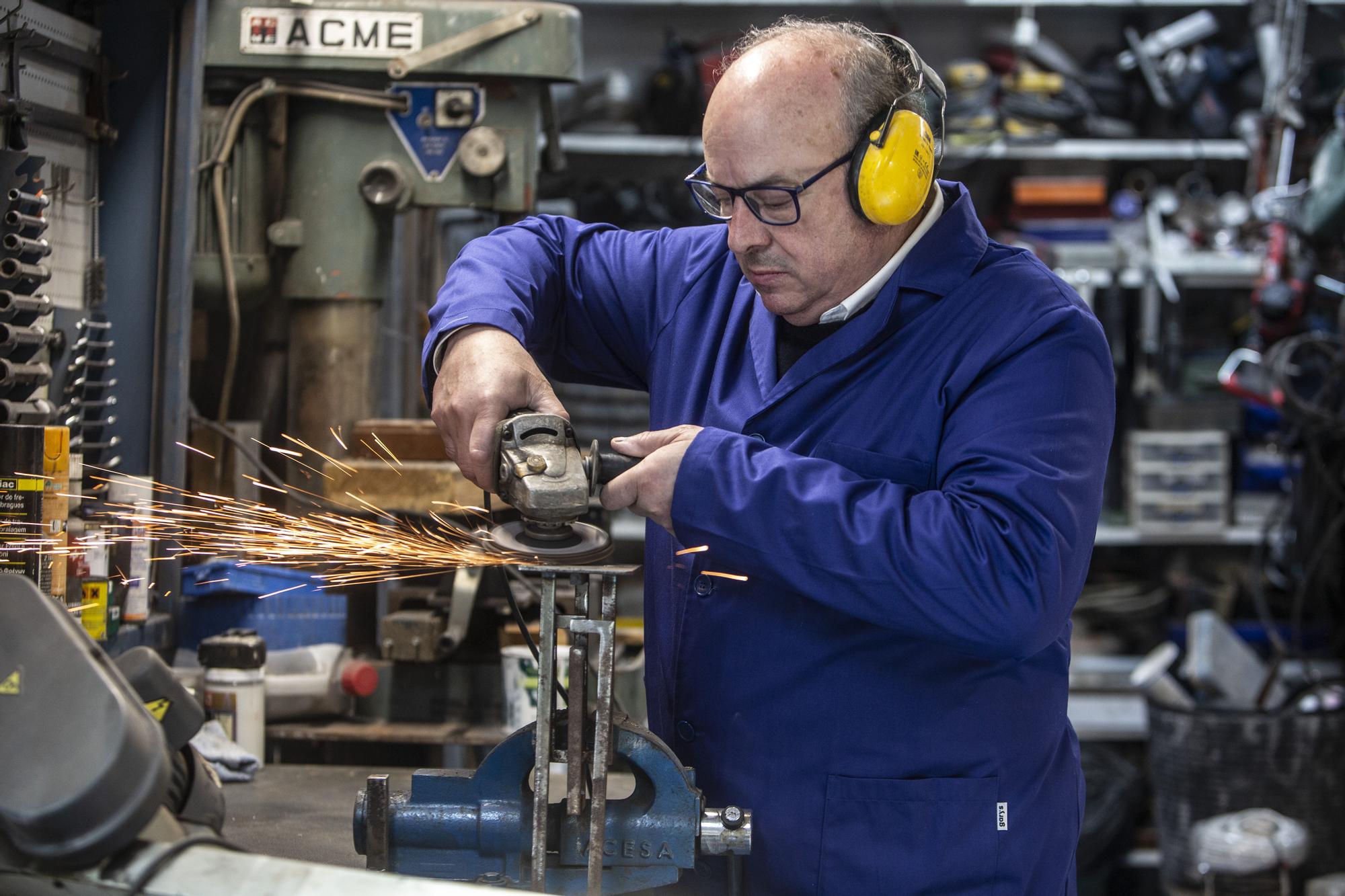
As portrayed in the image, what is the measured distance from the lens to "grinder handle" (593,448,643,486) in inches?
59.1

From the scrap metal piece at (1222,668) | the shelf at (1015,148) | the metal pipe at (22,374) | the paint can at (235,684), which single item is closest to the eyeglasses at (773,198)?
the metal pipe at (22,374)

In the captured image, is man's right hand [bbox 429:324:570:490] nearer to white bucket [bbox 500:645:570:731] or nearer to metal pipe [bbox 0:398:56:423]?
metal pipe [bbox 0:398:56:423]

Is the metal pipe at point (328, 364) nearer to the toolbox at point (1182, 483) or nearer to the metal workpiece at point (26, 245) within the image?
the metal workpiece at point (26, 245)

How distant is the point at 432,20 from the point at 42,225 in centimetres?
105

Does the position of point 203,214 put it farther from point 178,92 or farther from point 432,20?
point 432,20

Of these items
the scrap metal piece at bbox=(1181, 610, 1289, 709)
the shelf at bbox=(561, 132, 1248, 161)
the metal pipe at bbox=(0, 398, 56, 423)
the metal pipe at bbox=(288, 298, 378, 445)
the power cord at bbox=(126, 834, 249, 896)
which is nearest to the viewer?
the power cord at bbox=(126, 834, 249, 896)

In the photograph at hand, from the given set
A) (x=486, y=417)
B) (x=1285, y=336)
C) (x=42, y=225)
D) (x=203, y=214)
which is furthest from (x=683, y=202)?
(x=486, y=417)

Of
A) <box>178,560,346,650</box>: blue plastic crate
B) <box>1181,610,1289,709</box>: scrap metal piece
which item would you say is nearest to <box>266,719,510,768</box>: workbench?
<box>178,560,346,650</box>: blue plastic crate

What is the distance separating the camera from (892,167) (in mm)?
1572

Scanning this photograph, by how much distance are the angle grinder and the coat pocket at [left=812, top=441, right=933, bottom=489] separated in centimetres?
26

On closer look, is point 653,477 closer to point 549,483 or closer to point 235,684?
point 549,483

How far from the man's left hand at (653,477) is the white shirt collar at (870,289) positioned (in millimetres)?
296

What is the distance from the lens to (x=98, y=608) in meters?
2.04

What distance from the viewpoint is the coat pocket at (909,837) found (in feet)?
5.05
